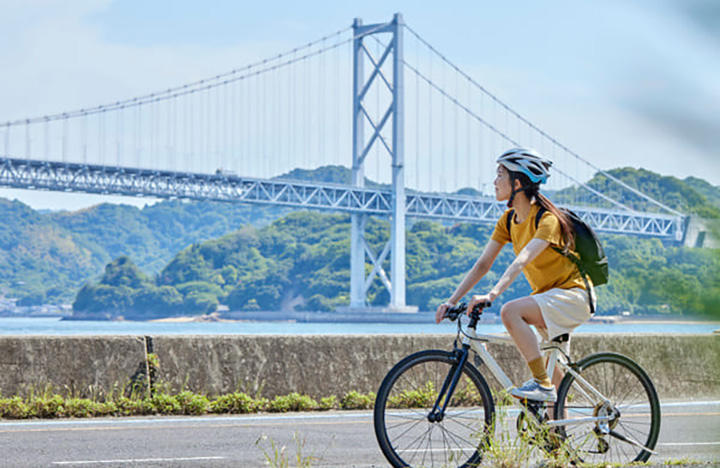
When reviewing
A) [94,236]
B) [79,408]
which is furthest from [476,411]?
[94,236]

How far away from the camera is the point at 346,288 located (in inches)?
2625

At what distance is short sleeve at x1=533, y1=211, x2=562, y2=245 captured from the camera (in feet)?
13.0

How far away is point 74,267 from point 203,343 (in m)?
83.1

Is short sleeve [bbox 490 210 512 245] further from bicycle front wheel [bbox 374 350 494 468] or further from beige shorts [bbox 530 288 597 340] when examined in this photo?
bicycle front wheel [bbox 374 350 494 468]

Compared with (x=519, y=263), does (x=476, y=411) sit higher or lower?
lower

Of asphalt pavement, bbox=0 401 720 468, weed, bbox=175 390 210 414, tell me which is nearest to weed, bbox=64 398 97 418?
asphalt pavement, bbox=0 401 720 468

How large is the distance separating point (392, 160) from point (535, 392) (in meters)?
51.1

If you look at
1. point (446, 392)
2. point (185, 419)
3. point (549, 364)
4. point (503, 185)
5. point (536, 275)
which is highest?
point (503, 185)

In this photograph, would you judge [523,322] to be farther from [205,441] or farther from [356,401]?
[356,401]

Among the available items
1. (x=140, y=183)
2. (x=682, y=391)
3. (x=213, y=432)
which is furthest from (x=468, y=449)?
(x=140, y=183)

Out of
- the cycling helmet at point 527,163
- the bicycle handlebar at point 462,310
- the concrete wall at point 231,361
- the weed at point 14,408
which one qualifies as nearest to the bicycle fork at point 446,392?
the bicycle handlebar at point 462,310

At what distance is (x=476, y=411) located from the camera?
13.1 ft

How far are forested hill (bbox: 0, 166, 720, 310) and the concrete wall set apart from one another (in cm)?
5445

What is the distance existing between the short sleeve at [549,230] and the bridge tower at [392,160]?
47.7m
